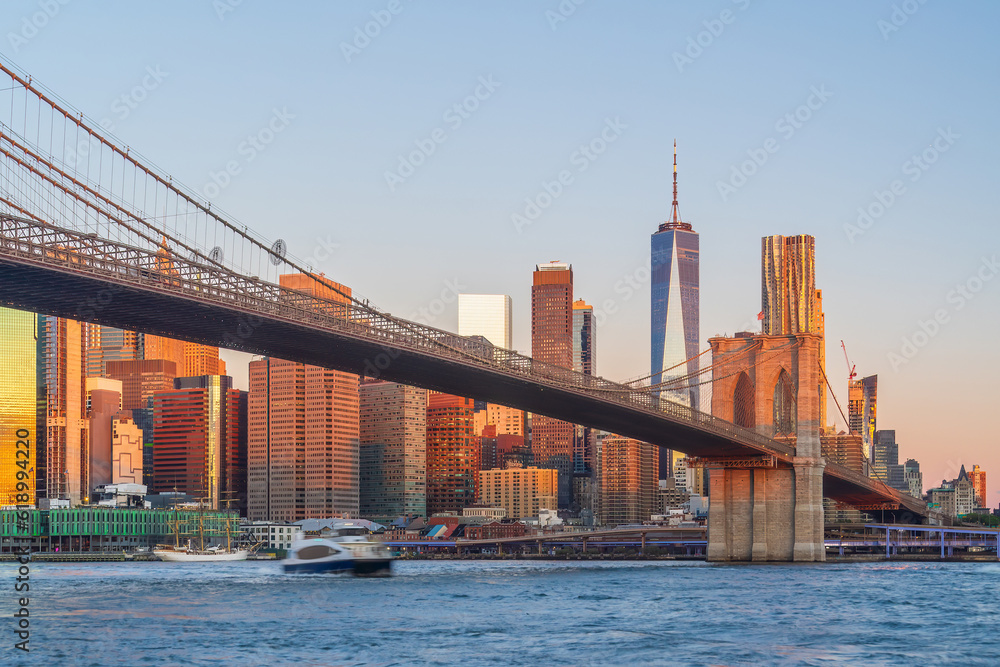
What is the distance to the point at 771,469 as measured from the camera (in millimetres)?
75688

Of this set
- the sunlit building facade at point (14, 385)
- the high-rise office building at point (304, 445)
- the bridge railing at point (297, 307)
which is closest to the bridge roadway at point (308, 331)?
the bridge railing at point (297, 307)

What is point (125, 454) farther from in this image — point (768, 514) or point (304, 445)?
point (768, 514)

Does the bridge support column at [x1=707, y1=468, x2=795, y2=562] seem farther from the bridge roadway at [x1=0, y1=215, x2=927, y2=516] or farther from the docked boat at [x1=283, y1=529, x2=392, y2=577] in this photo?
the docked boat at [x1=283, y1=529, x2=392, y2=577]

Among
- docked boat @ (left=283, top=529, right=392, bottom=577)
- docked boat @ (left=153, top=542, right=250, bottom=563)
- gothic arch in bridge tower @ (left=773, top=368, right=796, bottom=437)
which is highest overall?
gothic arch in bridge tower @ (left=773, top=368, right=796, bottom=437)

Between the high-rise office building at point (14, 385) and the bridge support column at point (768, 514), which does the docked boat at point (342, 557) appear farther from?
the high-rise office building at point (14, 385)

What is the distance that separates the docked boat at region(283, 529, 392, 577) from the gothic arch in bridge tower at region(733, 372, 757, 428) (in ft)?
90.0

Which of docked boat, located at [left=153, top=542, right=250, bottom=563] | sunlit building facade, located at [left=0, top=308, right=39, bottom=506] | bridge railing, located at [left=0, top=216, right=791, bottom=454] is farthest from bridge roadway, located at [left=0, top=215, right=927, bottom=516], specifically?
sunlit building facade, located at [left=0, top=308, right=39, bottom=506]

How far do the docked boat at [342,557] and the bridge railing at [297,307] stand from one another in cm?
872

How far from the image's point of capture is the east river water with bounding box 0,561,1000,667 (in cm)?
2861

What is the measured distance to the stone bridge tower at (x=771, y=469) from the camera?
74688mm

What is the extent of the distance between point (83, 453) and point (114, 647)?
166 m

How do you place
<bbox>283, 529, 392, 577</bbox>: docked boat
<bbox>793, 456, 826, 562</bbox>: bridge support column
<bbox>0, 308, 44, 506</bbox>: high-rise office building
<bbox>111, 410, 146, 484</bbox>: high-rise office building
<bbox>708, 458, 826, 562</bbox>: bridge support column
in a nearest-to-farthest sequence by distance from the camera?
1. <bbox>283, 529, 392, 577</bbox>: docked boat
2. <bbox>793, 456, 826, 562</bbox>: bridge support column
3. <bbox>708, 458, 826, 562</bbox>: bridge support column
4. <bbox>0, 308, 44, 506</bbox>: high-rise office building
5. <bbox>111, 410, 146, 484</bbox>: high-rise office building

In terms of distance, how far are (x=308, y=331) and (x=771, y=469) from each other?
33.1 m

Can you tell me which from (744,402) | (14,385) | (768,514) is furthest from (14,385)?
(768,514)
